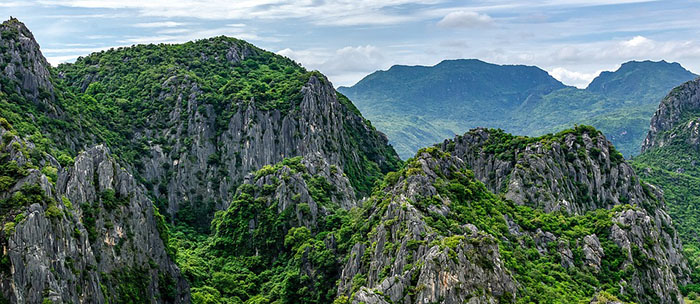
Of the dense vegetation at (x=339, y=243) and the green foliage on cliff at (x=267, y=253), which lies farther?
the green foliage on cliff at (x=267, y=253)

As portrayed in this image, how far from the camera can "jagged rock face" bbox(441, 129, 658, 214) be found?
4628 inches

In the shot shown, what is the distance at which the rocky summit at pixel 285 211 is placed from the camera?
7275 centimetres

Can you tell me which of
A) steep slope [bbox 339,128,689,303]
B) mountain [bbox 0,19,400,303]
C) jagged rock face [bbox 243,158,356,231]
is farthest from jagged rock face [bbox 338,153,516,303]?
mountain [bbox 0,19,400,303]

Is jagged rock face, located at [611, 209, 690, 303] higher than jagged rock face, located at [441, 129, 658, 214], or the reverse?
jagged rock face, located at [441, 129, 658, 214]

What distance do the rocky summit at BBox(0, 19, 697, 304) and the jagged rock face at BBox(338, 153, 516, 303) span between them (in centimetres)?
20

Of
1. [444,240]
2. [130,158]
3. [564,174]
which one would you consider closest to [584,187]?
[564,174]

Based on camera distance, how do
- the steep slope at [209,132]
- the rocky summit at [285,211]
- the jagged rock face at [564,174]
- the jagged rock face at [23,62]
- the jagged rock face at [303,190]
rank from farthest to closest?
the steep slope at [209,132] → the jagged rock face at [23,62] → the jagged rock face at [564,174] → the jagged rock face at [303,190] → the rocky summit at [285,211]

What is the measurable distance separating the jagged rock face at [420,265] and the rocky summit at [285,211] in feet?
0.65

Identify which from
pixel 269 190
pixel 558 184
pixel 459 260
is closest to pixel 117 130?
pixel 269 190

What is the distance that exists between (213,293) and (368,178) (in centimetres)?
8550

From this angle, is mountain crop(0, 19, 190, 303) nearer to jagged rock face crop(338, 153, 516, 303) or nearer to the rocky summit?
the rocky summit

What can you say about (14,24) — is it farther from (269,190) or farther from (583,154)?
(583,154)

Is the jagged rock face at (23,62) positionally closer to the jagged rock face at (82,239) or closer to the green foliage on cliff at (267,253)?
the green foliage on cliff at (267,253)

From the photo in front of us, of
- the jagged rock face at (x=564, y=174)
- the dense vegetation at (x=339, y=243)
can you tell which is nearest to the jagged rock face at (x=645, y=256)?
the dense vegetation at (x=339, y=243)
